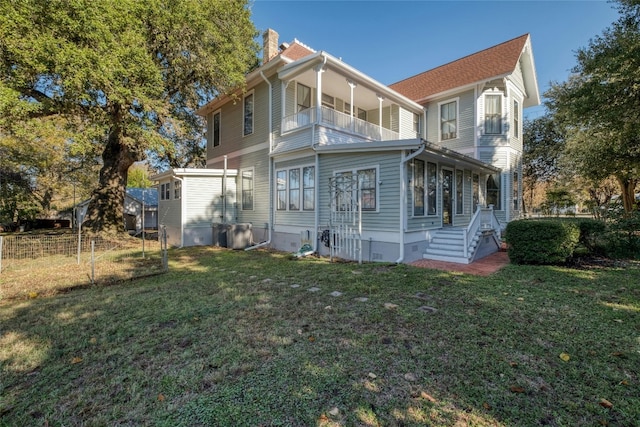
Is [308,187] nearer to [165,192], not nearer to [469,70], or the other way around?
[165,192]

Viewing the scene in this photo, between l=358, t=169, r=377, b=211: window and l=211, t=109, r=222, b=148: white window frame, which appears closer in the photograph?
l=358, t=169, r=377, b=211: window

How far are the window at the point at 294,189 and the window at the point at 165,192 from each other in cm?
722

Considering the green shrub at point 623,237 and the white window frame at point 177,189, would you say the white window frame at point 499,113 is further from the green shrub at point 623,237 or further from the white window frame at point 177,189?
the white window frame at point 177,189

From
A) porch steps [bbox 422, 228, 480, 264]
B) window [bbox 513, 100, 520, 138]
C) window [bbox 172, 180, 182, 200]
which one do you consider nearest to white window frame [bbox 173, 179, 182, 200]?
window [bbox 172, 180, 182, 200]

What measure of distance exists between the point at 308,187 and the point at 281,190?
1.52 metres

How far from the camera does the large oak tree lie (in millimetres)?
8258

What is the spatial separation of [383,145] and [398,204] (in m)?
1.65

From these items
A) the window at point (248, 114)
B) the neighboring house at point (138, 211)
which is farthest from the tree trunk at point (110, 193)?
the neighboring house at point (138, 211)

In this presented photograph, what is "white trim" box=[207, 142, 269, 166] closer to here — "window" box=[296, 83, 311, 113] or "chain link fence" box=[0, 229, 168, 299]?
"window" box=[296, 83, 311, 113]

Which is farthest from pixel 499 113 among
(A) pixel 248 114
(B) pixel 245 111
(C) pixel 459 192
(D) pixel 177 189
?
(D) pixel 177 189

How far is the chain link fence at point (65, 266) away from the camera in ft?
20.1

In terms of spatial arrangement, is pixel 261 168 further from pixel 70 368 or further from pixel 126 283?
pixel 70 368

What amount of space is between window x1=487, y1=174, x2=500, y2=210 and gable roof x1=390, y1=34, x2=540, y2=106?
13.9 ft

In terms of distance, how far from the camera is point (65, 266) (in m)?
8.26
